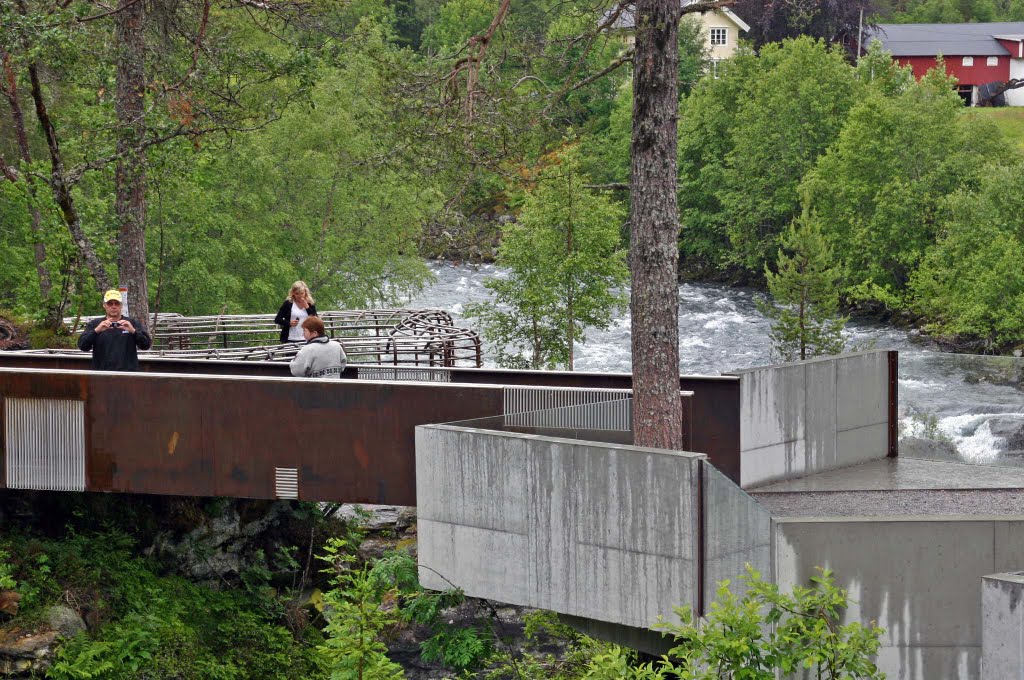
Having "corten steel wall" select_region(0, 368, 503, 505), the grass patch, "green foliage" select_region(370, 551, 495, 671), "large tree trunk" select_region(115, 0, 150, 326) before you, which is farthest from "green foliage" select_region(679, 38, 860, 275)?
"corten steel wall" select_region(0, 368, 503, 505)

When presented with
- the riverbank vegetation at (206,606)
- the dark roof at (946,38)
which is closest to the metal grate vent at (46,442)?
the riverbank vegetation at (206,606)

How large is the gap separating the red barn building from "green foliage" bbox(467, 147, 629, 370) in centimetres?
5294

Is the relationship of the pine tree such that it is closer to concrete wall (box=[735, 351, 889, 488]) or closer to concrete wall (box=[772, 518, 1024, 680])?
concrete wall (box=[735, 351, 889, 488])

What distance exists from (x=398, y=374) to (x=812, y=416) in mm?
4466

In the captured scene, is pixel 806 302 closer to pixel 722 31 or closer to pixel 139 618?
pixel 139 618

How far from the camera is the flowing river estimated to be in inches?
645

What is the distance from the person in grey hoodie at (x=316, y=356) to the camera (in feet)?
43.6

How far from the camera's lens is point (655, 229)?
1166cm

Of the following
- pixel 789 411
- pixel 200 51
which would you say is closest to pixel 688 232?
pixel 200 51

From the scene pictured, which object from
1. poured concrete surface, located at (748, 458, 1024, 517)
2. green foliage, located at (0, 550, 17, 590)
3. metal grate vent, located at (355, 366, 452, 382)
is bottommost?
green foliage, located at (0, 550, 17, 590)

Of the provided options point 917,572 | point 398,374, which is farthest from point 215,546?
point 917,572

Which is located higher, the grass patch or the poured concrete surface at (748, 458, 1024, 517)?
the grass patch

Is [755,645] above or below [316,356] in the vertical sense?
below

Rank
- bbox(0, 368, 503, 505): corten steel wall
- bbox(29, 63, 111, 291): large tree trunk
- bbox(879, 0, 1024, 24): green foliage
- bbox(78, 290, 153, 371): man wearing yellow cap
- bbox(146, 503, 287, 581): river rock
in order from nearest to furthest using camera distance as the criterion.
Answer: bbox(0, 368, 503, 505): corten steel wall < bbox(78, 290, 153, 371): man wearing yellow cap < bbox(146, 503, 287, 581): river rock < bbox(29, 63, 111, 291): large tree trunk < bbox(879, 0, 1024, 24): green foliage
